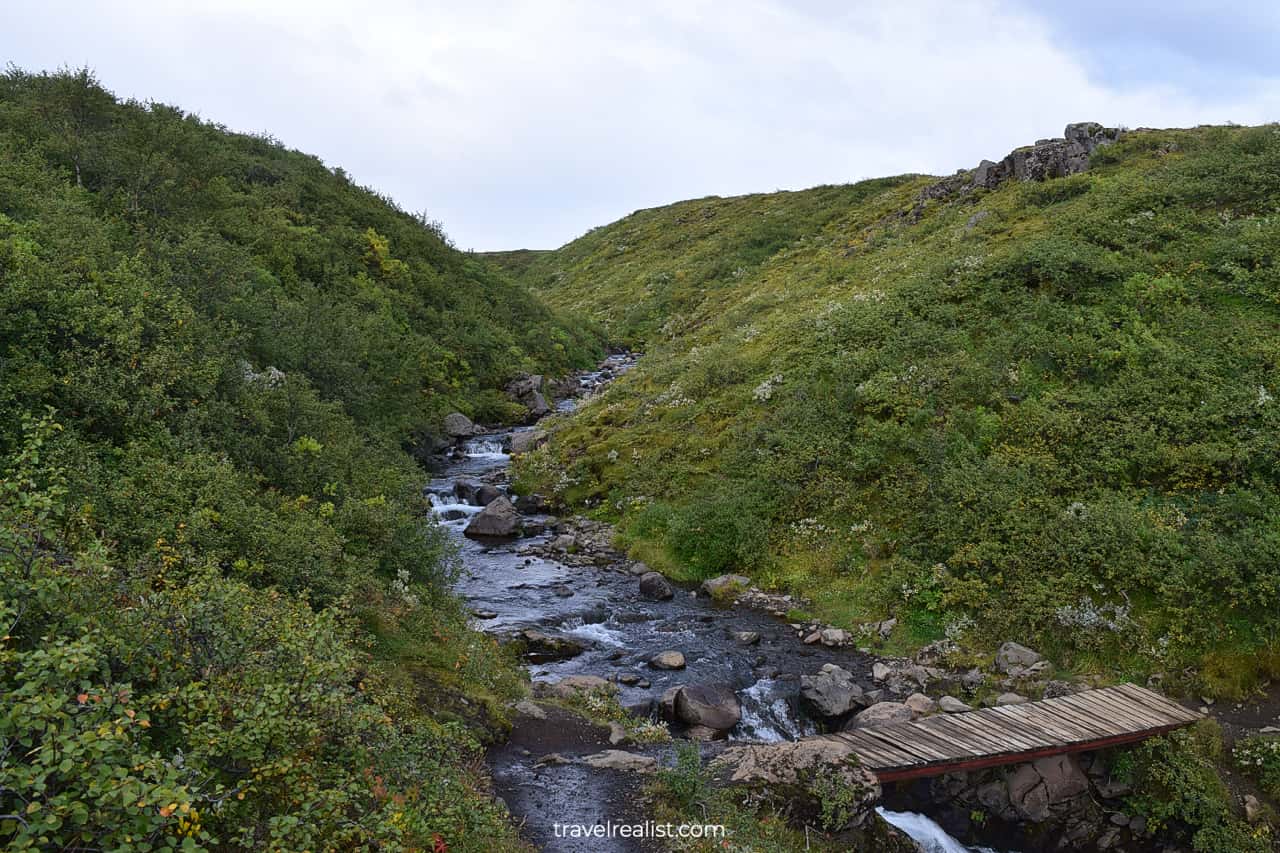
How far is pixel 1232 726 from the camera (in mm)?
15227

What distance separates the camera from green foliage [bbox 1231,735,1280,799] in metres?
13.8

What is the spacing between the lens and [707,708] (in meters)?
16.0

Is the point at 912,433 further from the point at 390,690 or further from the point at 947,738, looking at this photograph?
the point at 390,690

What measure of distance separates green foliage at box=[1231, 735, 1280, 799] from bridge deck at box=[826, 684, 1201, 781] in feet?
2.94

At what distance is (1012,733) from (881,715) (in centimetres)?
254

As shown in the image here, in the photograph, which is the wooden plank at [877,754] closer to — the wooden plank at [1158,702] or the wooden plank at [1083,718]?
the wooden plank at [1083,718]

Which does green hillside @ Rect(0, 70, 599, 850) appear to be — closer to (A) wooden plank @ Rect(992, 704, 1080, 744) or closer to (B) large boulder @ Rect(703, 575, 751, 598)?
(B) large boulder @ Rect(703, 575, 751, 598)

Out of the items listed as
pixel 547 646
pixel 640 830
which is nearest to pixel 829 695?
pixel 640 830

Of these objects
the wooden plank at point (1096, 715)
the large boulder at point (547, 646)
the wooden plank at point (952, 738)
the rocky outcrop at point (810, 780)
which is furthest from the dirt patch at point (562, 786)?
the wooden plank at point (1096, 715)

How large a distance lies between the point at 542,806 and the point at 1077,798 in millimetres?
10198

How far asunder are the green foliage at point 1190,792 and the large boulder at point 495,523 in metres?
20.1

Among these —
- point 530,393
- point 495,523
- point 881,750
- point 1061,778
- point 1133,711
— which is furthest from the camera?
point 530,393

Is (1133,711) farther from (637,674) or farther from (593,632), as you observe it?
(593,632)

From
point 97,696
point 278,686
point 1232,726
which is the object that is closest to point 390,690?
point 278,686
